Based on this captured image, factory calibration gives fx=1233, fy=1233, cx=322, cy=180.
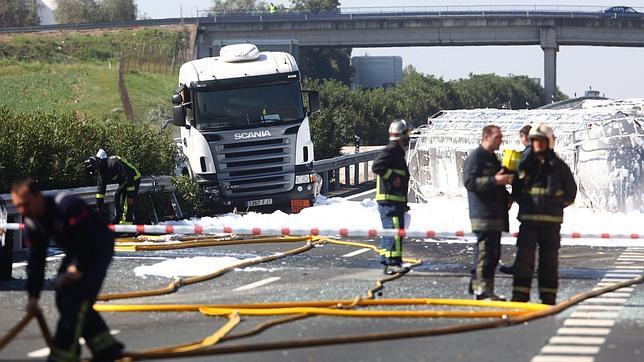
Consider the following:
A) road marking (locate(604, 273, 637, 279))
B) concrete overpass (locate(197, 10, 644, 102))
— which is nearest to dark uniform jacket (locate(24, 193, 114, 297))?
road marking (locate(604, 273, 637, 279))

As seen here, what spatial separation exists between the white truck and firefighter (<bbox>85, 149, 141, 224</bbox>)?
439cm

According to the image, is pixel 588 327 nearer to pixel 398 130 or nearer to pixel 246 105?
pixel 398 130

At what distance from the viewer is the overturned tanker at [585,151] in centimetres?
2189

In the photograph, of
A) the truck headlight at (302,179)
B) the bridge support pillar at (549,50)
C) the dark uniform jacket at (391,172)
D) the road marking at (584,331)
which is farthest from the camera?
the bridge support pillar at (549,50)

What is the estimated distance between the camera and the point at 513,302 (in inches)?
462

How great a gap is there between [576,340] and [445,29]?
255ft

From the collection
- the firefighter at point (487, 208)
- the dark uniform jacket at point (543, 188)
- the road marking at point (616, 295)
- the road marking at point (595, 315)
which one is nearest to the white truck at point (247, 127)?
the road marking at point (616, 295)

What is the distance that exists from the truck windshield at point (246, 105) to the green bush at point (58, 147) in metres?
1.44

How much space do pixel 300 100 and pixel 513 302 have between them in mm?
13749

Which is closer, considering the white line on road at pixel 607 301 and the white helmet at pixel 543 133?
the white helmet at pixel 543 133

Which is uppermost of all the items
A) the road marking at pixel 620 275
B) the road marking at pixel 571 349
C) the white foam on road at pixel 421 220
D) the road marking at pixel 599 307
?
the road marking at pixel 571 349

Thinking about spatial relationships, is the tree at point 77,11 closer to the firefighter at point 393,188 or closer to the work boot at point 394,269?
the firefighter at point 393,188

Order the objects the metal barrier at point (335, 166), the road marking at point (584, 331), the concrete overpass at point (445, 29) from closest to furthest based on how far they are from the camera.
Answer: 1. the road marking at point (584, 331)
2. the metal barrier at point (335, 166)
3. the concrete overpass at point (445, 29)

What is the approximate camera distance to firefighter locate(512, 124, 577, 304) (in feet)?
38.1
